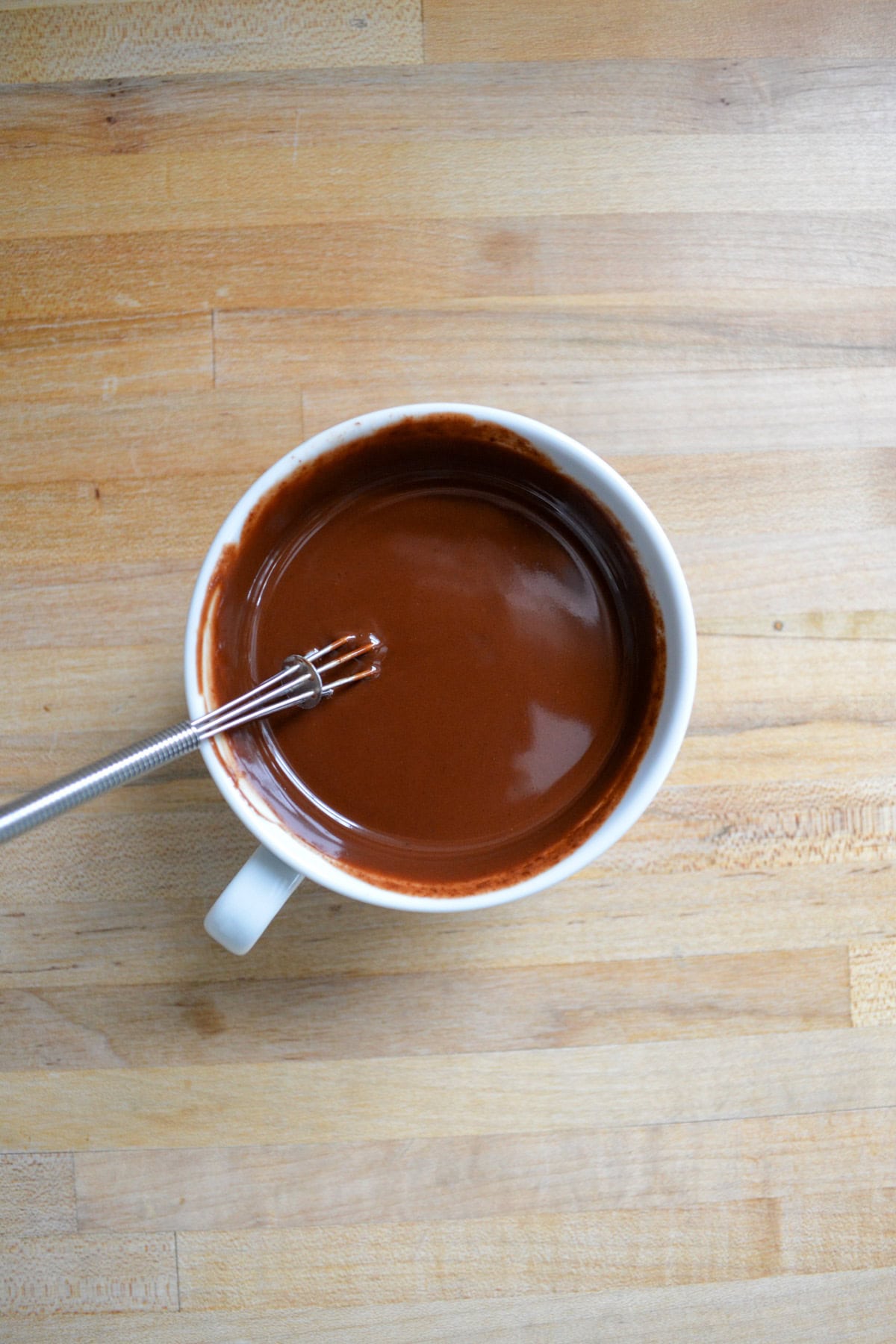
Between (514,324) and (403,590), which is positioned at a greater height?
(514,324)

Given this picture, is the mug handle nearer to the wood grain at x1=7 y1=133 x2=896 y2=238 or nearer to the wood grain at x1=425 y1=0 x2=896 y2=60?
the wood grain at x1=7 y1=133 x2=896 y2=238

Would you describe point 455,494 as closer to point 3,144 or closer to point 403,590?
point 403,590

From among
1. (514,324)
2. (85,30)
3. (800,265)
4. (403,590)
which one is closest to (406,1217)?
(403,590)

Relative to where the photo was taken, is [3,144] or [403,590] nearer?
[403,590]

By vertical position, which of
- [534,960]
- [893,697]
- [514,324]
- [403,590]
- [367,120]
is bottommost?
[534,960]

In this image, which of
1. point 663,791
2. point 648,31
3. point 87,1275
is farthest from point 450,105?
point 87,1275

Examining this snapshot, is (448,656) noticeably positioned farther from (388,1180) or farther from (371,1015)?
(388,1180)

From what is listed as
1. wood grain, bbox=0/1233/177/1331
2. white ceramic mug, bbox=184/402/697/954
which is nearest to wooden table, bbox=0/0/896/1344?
wood grain, bbox=0/1233/177/1331
